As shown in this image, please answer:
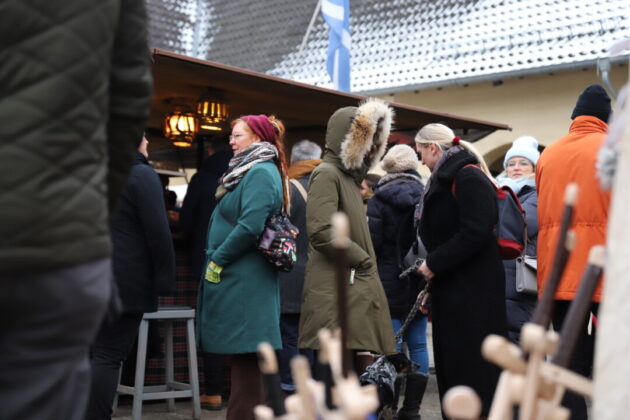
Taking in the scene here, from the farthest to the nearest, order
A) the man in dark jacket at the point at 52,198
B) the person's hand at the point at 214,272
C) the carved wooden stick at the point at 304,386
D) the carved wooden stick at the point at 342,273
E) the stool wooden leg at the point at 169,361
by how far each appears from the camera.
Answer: the stool wooden leg at the point at 169,361, the person's hand at the point at 214,272, the man in dark jacket at the point at 52,198, the carved wooden stick at the point at 304,386, the carved wooden stick at the point at 342,273

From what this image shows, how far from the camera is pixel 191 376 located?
6.07 m

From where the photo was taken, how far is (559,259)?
1265 mm

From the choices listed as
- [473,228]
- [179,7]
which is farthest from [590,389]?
[179,7]

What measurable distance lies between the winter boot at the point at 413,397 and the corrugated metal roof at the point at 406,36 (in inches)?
302

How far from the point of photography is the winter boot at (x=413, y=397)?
584cm

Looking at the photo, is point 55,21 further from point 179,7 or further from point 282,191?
point 179,7

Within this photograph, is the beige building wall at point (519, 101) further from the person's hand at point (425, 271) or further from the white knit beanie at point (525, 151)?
the person's hand at point (425, 271)

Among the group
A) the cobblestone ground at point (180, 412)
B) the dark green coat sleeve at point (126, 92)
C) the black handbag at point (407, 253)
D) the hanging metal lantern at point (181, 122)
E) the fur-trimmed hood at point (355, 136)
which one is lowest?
the cobblestone ground at point (180, 412)

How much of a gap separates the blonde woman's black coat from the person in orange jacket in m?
0.26

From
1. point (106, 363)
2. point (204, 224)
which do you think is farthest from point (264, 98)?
point (106, 363)

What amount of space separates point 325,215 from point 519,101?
10.5 m

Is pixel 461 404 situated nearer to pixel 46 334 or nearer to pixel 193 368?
pixel 46 334

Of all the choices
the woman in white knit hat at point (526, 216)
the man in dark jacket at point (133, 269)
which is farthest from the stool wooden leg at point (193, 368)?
the woman in white knit hat at point (526, 216)

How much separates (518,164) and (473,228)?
79.7 inches
